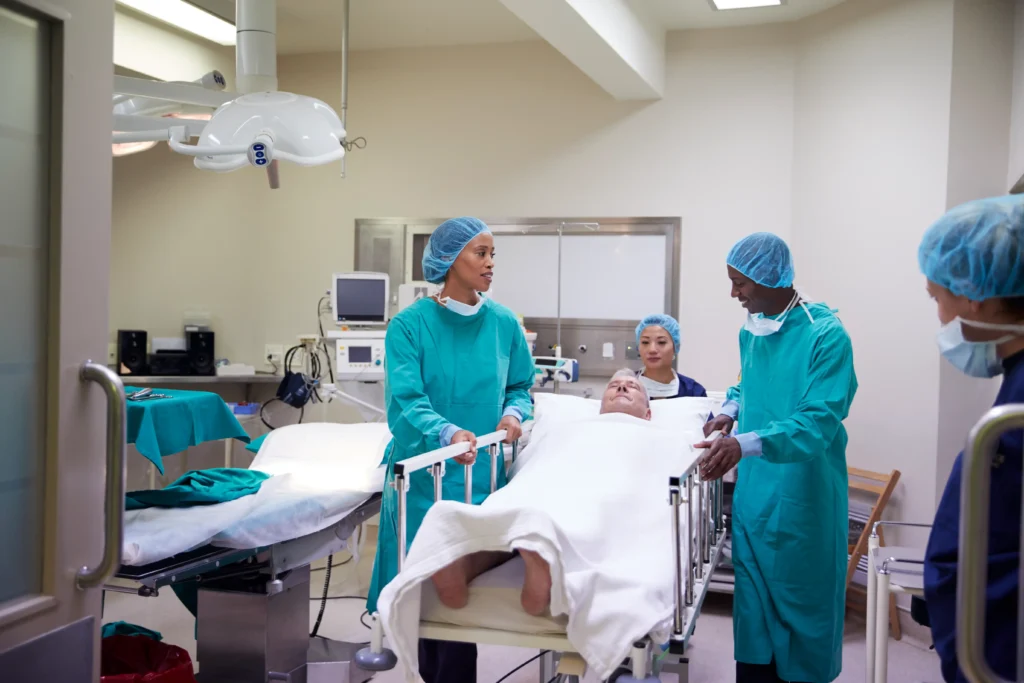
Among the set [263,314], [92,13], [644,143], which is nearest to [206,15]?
[263,314]

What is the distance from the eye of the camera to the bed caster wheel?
1.64m

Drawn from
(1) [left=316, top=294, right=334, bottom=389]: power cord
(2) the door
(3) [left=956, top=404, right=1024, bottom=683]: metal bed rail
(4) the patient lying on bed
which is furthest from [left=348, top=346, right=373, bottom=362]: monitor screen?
Answer: (3) [left=956, top=404, right=1024, bottom=683]: metal bed rail

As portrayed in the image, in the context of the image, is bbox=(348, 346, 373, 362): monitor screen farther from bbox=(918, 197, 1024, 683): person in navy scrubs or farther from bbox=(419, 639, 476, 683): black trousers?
bbox=(918, 197, 1024, 683): person in navy scrubs

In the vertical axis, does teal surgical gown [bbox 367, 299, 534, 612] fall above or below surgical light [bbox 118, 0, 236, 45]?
below

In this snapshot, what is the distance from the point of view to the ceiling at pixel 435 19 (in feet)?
14.6

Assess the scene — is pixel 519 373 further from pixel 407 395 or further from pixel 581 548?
pixel 581 548

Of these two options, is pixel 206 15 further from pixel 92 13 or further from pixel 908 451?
pixel 908 451

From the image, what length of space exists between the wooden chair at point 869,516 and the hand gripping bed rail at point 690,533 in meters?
1.36

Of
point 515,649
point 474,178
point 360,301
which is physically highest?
point 474,178

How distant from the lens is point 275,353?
218 inches

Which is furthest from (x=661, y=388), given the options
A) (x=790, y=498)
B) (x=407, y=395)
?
(x=407, y=395)

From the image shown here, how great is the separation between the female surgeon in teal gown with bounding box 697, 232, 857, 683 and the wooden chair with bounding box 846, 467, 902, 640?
4.74ft

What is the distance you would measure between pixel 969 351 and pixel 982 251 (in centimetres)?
17

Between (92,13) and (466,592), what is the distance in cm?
118
